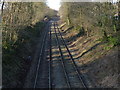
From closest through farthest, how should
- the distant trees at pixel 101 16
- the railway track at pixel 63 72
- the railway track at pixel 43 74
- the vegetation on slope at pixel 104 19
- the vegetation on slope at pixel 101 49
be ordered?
the railway track at pixel 43 74
the railway track at pixel 63 72
the vegetation on slope at pixel 101 49
the vegetation on slope at pixel 104 19
the distant trees at pixel 101 16

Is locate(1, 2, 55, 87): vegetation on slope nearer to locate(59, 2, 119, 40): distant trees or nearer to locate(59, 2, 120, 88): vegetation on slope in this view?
locate(59, 2, 120, 88): vegetation on slope

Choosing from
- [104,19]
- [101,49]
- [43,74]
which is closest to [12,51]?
[43,74]

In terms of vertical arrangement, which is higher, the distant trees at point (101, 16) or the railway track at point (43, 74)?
the distant trees at point (101, 16)

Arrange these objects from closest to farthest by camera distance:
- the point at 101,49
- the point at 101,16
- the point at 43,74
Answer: the point at 43,74, the point at 101,49, the point at 101,16

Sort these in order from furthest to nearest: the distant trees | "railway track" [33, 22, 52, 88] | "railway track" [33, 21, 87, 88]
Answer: the distant trees
"railway track" [33, 21, 87, 88]
"railway track" [33, 22, 52, 88]

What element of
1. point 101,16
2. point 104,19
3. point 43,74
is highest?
point 101,16

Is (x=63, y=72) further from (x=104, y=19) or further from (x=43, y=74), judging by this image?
(x=104, y=19)

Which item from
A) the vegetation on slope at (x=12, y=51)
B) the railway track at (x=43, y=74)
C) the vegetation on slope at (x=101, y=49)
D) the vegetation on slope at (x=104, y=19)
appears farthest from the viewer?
the vegetation on slope at (x=104, y=19)

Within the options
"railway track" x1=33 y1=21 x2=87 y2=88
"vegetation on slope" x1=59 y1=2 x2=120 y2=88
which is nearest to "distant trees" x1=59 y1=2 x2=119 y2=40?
"vegetation on slope" x1=59 y1=2 x2=120 y2=88

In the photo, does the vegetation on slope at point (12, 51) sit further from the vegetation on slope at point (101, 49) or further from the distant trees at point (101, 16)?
the distant trees at point (101, 16)

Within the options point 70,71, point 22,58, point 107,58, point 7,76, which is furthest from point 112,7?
point 7,76

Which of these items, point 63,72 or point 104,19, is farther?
point 104,19

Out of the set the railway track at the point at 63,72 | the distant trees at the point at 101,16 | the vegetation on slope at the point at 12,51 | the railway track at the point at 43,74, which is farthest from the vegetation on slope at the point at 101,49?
the vegetation on slope at the point at 12,51

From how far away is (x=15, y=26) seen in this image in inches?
1070
